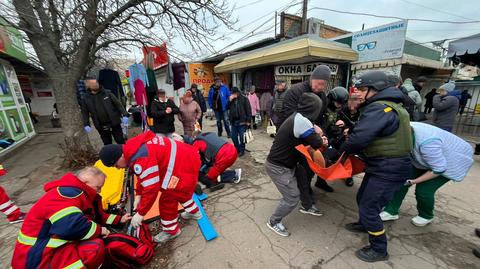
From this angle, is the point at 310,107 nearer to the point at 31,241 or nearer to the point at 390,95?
the point at 390,95

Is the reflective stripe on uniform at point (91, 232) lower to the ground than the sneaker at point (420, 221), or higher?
higher

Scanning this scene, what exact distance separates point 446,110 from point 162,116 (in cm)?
616

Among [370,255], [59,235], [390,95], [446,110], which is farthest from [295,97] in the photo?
[446,110]

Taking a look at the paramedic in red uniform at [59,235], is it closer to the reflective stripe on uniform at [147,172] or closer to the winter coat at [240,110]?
the reflective stripe on uniform at [147,172]

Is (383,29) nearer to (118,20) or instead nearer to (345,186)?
(345,186)

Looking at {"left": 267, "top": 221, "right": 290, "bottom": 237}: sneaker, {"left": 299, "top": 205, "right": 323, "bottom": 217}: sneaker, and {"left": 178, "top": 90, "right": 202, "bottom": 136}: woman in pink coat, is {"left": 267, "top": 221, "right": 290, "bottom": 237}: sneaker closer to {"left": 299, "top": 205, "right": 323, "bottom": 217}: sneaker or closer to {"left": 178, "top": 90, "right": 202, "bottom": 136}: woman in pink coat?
{"left": 299, "top": 205, "right": 323, "bottom": 217}: sneaker

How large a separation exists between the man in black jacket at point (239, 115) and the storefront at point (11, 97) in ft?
21.8

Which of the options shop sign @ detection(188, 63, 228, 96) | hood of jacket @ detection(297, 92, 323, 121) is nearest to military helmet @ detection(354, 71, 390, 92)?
hood of jacket @ detection(297, 92, 323, 121)

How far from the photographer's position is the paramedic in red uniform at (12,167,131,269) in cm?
153

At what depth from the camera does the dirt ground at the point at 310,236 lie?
6.63 ft

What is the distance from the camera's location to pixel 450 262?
1.96 m

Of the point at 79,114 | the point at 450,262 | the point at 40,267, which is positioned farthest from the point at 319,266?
the point at 79,114

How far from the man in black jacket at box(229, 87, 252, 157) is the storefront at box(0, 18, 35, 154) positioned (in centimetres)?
666

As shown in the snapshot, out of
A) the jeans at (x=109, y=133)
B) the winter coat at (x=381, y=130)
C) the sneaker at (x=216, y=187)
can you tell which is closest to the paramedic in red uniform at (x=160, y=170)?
the sneaker at (x=216, y=187)
